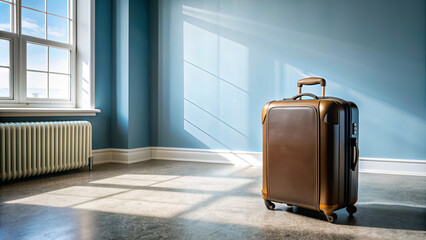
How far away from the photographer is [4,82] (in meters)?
3.88

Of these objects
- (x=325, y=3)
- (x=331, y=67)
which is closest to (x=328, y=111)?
(x=331, y=67)

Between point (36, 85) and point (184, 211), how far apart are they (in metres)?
2.77

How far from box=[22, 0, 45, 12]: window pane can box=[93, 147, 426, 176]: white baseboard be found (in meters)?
1.89

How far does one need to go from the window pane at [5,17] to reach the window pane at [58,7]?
1.74 feet

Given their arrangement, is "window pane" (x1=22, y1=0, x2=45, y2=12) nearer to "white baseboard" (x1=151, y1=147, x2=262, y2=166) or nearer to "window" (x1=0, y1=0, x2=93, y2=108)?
"window" (x1=0, y1=0, x2=93, y2=108)

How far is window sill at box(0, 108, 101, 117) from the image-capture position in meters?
3.70

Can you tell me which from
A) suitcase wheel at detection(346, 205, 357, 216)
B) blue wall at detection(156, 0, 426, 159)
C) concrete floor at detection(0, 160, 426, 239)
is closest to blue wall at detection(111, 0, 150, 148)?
blue wall at detection(156, 0, 426, 159)

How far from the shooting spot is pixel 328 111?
2.14 metres

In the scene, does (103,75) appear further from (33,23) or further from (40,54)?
(33,23)

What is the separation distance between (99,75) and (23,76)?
1.00 metres

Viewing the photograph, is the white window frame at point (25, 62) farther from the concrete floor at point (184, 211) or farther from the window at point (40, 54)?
the concrete floor at point (184, 211)

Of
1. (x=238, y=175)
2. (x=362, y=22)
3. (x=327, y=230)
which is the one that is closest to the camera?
(x=327, y=230)

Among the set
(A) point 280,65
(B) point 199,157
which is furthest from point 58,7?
(A) point 280,65

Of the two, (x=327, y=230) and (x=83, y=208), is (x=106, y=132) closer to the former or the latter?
(x=83, y=208)
